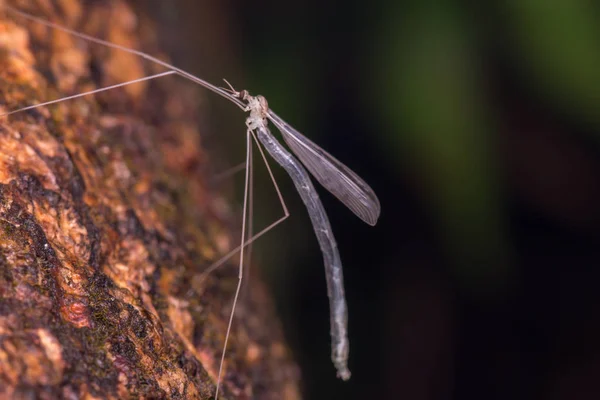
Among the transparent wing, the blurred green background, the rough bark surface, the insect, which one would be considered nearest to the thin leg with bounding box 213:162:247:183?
the rough bark surface

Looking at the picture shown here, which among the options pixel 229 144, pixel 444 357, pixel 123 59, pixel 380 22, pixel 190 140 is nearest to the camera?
pixel 123 59

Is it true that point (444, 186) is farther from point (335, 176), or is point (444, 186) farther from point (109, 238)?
point (109, 238)

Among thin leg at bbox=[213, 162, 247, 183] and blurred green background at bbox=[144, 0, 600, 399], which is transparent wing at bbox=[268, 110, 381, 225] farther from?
blurred green background at bbox=[144, 0, 600, 399]

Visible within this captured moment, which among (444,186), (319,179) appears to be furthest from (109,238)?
(444,186)

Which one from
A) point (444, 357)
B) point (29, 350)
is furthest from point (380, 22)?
point (29, 350)

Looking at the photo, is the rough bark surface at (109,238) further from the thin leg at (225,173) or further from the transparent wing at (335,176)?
the transparent wing at (335,176)

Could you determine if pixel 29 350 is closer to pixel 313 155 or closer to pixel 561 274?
pixel 313 155
